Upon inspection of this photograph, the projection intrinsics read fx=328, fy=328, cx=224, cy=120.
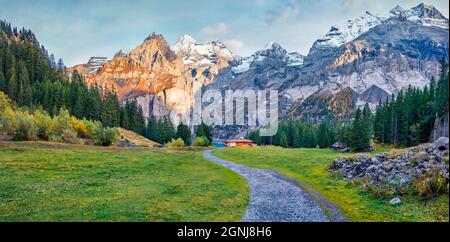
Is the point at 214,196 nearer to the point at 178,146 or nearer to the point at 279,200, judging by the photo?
the point at 279,200

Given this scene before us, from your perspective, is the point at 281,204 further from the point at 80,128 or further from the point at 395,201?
the point at 80,128

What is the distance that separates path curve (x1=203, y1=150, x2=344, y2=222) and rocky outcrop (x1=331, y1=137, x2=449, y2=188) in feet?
22.9

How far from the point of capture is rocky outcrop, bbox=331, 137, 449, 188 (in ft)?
83.6

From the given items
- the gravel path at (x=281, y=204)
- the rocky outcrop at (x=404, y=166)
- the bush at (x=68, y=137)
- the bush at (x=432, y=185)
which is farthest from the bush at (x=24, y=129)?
the bush at (x=432, y=185)

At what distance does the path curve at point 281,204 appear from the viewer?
19.7 meters

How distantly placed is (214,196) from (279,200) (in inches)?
202

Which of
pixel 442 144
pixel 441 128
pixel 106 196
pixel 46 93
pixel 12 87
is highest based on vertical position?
pixel 12 87

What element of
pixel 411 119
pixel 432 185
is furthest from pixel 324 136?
pixel 432 185

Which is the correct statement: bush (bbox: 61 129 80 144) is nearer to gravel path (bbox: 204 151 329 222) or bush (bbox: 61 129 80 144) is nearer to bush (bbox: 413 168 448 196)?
gravel path (bbox: 204 151 329 222)

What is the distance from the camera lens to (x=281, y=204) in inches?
945

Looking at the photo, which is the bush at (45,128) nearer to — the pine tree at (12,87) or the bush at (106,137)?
the bush at (106,137)

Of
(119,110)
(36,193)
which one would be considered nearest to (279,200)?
(36,193)

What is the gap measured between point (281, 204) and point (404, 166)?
13256 mm

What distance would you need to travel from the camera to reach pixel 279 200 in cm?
2553
